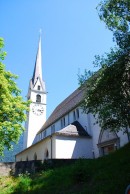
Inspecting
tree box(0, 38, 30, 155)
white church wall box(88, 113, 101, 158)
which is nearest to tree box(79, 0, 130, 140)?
tree box(0, 38, 30, 155)

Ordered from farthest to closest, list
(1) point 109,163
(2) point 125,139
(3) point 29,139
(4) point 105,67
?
1. (3) point 29,139
2. (2) point 125,139
3. (4) point 105,67
4. (1) point 109,163

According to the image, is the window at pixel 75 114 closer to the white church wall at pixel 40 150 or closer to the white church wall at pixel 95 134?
the white church wall at pixel 95 134

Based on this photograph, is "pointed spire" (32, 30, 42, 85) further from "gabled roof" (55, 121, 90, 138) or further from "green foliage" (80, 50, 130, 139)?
"green foliage" (80, 50, 130, 139)

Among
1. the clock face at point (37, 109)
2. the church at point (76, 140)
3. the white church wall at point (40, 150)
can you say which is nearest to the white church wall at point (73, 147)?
the church at point (76, 140)

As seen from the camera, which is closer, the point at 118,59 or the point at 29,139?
the point at 118,59

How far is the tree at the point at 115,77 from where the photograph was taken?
15.1 meters

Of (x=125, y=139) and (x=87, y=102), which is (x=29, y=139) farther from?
(x=87, y=102)

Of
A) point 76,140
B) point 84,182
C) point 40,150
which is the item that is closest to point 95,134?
point 76,140

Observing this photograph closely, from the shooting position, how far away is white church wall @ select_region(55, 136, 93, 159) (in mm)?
28109

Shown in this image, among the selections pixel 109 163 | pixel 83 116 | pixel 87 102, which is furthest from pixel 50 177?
pixel 83 116

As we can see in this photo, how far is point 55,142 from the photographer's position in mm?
28234

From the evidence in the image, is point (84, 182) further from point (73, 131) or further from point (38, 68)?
point (38, 68)

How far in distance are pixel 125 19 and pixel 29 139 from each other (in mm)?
39368

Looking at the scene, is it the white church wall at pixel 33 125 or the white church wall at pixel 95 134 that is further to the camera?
the white church wall at pixel 33 125
